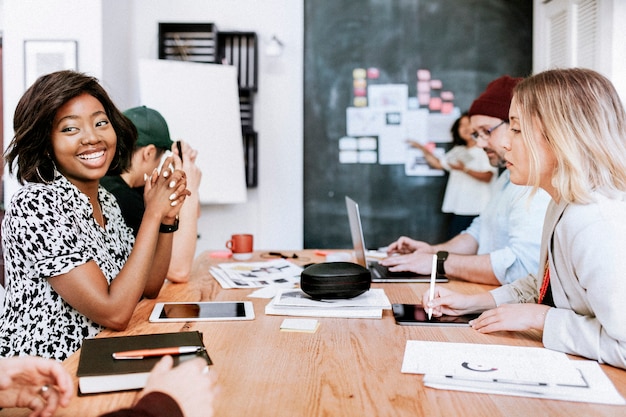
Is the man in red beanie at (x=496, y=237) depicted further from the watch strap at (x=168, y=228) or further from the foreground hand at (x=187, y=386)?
the foreground hand at (x=187, y=386)

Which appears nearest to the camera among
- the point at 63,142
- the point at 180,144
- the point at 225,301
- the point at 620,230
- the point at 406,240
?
the point at 620,230

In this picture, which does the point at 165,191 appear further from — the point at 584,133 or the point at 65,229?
the point at 584,133

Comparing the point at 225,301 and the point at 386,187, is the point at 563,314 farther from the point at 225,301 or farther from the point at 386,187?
the point at 386,187

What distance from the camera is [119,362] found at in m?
1.01

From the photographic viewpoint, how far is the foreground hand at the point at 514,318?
127 cm

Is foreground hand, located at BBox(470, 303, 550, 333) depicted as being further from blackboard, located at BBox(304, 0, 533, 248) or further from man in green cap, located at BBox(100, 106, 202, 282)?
blackboard, located at BBox(304, 0, 533, 248)

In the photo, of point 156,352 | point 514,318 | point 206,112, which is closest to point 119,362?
point 156,352

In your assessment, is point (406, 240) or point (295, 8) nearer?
point (406, 240)

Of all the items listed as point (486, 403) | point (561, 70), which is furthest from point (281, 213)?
point (486, 403)

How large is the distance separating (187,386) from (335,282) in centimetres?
75

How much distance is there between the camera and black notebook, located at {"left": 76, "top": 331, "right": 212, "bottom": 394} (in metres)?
0.97

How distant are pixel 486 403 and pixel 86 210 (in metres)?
1.11

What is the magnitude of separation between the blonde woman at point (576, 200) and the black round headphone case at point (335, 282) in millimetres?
332

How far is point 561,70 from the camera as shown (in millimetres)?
1288
